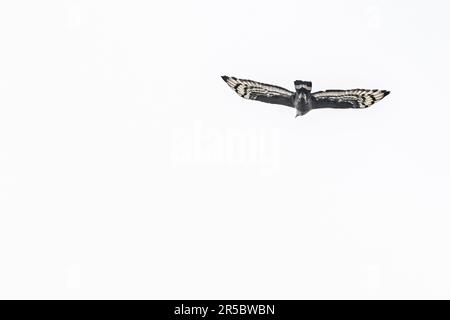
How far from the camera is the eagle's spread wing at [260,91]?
43469 millimetres

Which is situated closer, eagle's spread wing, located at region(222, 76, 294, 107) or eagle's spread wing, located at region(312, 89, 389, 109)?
eagle's spread wing, located at region(312, 89, 389, 109)

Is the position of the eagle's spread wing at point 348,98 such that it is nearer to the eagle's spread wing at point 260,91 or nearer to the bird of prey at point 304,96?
the bird of prey at point 304,96

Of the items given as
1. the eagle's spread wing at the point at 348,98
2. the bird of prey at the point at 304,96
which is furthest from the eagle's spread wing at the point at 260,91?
the eagle's spread wing at the point at 348,98

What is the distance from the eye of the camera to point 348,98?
43500mm

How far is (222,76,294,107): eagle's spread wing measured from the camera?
1711 inches

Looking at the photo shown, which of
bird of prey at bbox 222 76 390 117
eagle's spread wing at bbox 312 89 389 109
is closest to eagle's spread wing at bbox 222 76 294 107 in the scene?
bird of prey at bbox 222 76 390 117

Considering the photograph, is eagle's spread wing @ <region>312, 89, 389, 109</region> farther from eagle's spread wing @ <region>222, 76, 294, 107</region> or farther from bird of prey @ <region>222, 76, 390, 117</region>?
eagle's spread wing @ <region>222, 76, 294, 107</region>

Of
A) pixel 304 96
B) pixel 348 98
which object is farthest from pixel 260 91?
pixel 348 98

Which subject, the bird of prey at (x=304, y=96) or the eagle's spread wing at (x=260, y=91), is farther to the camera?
the eagle's spread wing at (x=260, y=91)

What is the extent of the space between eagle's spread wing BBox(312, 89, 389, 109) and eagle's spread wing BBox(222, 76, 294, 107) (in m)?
0.95

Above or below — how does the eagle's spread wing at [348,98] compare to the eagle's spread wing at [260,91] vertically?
below

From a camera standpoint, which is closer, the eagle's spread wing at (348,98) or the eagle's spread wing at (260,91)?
the eagle's spread wing at (348,98)

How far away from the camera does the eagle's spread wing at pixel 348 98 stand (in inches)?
1698
